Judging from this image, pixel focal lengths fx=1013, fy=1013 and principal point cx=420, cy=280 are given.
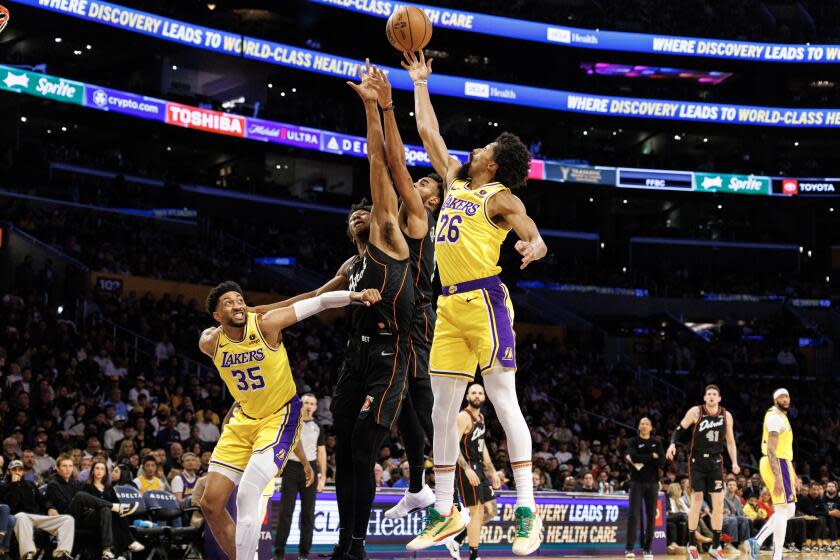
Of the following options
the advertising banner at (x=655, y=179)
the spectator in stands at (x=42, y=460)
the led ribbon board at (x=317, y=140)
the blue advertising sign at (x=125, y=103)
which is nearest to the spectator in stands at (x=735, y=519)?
the spectator in stands at (x=42, y=460)

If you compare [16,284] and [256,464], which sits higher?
[16,284]

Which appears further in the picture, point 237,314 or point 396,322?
point 237,314

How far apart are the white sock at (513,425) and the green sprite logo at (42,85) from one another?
989 inches

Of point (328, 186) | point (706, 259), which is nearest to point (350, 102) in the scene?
point (328, 186)

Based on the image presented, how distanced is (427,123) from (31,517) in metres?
7.64

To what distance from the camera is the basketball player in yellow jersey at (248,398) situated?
7934 millimetres

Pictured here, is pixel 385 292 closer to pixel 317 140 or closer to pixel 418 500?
pixel 418 500

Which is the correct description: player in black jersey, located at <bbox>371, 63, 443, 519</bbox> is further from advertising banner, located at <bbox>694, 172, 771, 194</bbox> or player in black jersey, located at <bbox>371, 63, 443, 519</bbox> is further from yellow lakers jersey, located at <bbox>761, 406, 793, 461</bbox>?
advertising banner, located at <bbox>694, 172, 771, 194</bbox>

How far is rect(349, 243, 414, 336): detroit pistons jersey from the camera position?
7426 mm

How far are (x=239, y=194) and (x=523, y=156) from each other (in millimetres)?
31442

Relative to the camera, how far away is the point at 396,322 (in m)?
7.47

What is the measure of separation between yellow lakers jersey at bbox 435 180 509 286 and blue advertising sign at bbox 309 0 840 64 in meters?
33.6

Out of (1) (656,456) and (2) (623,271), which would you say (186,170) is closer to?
(2) (623,271)

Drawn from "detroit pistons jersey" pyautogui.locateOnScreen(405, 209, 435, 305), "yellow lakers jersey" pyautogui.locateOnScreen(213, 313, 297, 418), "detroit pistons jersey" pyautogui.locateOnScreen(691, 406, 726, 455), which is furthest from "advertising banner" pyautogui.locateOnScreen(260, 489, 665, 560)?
"detroit pistons jersey" pyautogui.locateOnScreen(405, 209, 435, 305)
